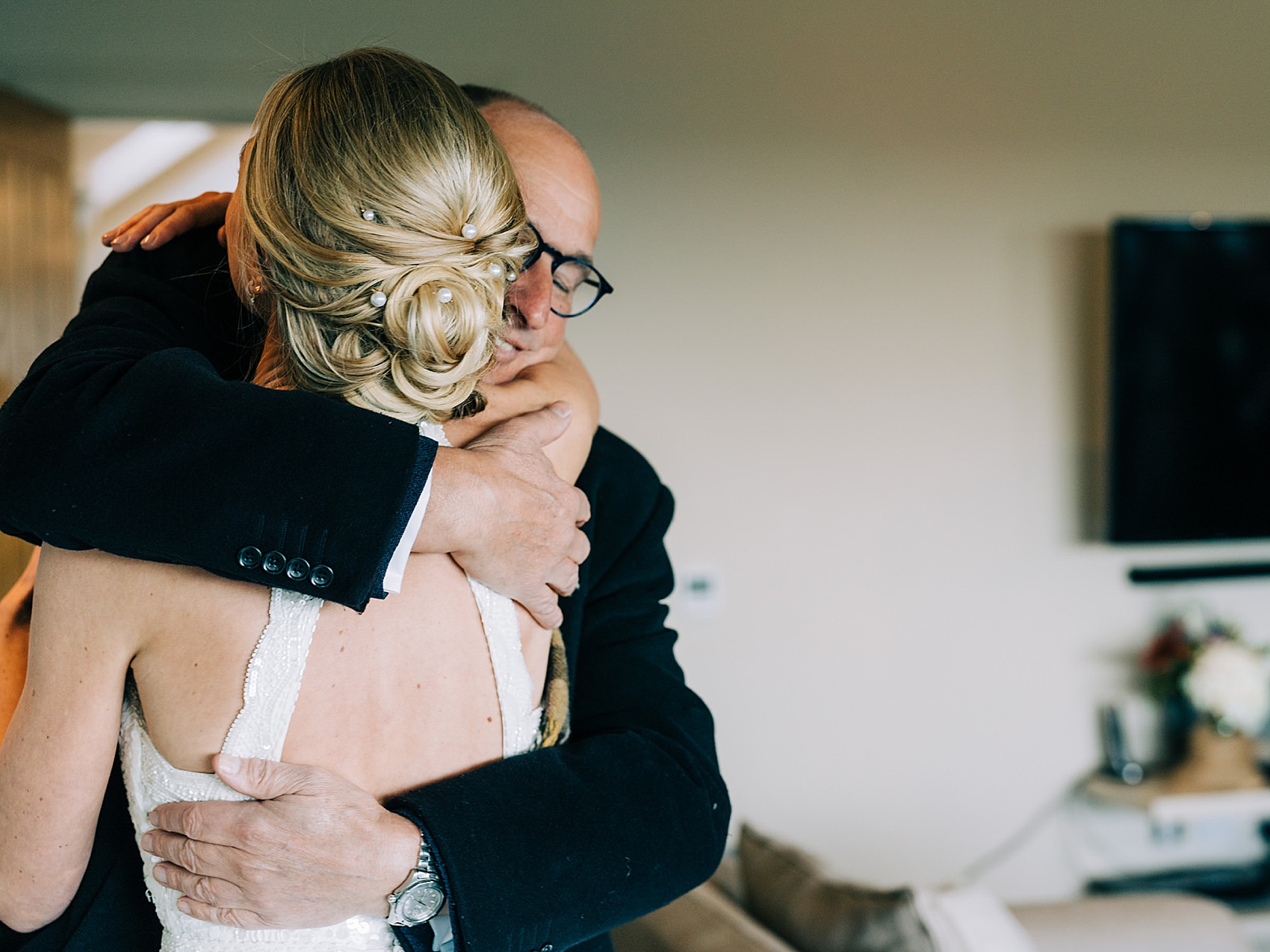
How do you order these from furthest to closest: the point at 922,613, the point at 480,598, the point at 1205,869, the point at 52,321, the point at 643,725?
the point at 1205,869 < the point at 922,613 < the point at 52,321 < the point at 643,725 < the point at 480,598

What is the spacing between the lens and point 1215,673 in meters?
2.64

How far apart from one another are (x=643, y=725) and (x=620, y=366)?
1644 mm

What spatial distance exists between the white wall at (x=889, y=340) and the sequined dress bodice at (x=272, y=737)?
176 centimetres

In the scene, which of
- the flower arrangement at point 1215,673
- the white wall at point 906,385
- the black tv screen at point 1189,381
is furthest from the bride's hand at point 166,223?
the flower arrangement at point 1215,673

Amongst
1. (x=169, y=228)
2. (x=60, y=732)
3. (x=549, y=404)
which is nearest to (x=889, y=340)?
(x=549, y=404)

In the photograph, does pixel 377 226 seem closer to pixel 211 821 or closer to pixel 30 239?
pixel 211 821

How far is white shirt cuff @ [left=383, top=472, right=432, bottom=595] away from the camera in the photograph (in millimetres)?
672

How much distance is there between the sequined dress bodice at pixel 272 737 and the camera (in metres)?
0.69

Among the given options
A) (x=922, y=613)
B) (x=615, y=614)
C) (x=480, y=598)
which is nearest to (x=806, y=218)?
(x=922, y=613)

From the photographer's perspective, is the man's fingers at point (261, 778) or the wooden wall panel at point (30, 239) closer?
the man's fingers at point (261, 778)

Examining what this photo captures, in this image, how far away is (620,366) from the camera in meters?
2.52

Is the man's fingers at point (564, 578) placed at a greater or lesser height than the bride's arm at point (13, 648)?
greater

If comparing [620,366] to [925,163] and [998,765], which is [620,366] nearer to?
[925,163]

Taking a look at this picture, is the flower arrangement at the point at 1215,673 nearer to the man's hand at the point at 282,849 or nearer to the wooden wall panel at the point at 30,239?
the man's hand at the point at 282,849
